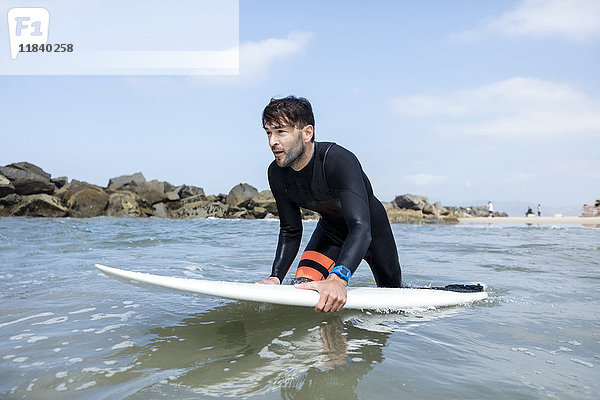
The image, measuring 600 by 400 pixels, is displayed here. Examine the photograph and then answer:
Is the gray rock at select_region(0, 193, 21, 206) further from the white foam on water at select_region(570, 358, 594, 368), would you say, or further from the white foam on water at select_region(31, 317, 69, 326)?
the white foam on water at select_region(570, 358, 594, 368)

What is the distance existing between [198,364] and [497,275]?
191 inches

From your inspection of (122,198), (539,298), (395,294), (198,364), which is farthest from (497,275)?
(122,198)

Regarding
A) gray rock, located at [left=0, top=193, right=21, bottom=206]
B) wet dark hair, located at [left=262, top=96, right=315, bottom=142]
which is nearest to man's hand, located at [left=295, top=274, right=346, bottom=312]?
wet dark hair, located at [left=262, top=96, right=315, bottom=142]

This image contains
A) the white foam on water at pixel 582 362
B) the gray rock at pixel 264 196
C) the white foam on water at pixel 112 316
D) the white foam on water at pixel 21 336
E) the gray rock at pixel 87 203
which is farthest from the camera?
the gray rock at pixel 264 196

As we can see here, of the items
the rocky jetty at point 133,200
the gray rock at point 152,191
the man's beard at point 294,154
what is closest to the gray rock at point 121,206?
the rocky jetty at point 133,200

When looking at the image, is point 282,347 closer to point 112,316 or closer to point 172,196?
point 112,316

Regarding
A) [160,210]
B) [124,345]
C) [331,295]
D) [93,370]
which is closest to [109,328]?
[124,345]

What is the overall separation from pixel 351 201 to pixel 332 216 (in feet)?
2.17

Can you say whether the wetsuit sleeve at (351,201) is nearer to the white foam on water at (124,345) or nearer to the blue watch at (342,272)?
the blue watch at (342,272)

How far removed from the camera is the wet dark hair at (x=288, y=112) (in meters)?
2.88

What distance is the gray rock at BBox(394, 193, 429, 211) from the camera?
31.6 m

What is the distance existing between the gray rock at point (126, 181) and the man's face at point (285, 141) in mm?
29957

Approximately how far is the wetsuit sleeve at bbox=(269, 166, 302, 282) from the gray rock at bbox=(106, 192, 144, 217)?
23978 mm

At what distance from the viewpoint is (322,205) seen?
334 cm
